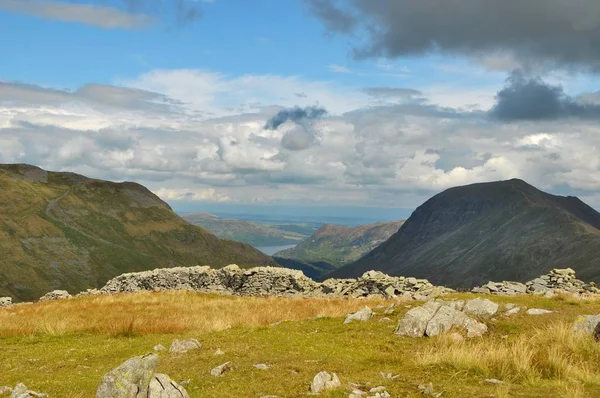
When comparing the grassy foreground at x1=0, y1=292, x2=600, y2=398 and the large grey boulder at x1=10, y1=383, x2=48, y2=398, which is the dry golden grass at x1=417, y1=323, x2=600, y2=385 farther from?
the large grey boulder at x1=10, y1=383, x2=48, y2=398

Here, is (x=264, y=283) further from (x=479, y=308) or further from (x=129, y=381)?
(x=129, y=381)

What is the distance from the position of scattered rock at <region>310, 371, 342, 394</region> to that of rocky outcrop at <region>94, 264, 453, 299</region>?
2707 centimetres

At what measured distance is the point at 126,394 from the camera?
1009cm

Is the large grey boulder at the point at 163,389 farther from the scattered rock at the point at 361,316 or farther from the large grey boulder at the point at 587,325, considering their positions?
the large grey boulder at the point at 587,325

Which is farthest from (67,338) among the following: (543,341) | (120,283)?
(120,283)

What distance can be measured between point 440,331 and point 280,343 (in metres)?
5.75

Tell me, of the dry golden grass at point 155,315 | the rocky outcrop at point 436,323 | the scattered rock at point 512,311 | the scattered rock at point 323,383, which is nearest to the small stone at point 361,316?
the dry golden grass at point 155,315

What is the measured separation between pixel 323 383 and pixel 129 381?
412 cm

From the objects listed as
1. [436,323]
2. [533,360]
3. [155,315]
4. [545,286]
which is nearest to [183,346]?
[436,323]

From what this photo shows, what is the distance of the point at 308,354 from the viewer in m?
15.6

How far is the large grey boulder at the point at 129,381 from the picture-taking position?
10109mm

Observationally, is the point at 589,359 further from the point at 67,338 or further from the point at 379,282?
the point at 379,282

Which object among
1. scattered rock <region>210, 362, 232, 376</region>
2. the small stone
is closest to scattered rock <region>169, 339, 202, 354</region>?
scattered rock <region>210, 362, 232, 376</region>

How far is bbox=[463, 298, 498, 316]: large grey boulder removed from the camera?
20.4m
